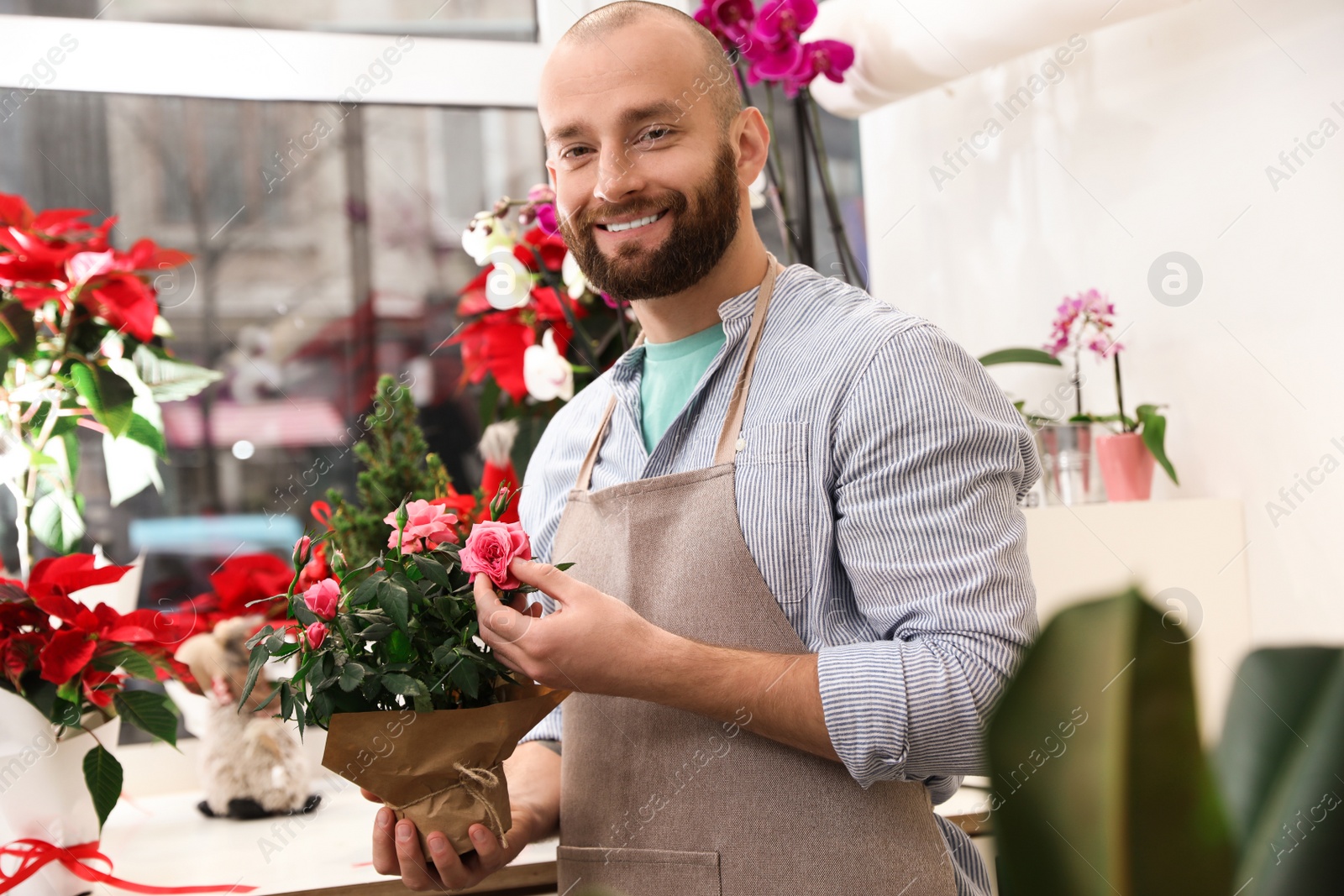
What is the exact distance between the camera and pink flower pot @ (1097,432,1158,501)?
1391mm

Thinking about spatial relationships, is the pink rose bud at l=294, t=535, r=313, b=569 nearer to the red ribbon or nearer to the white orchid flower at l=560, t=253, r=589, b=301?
the red ribbon

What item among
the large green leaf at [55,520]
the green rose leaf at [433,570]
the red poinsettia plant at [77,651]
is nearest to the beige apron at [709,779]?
the green rose leaf at [433,570]

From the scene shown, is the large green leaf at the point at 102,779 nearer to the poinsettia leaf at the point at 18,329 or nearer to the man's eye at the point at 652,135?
the poinsettia leaf at the point at 18,329

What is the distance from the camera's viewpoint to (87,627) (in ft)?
3.95

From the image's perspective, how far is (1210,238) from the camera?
131 centimetres

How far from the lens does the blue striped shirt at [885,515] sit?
88 centimetres

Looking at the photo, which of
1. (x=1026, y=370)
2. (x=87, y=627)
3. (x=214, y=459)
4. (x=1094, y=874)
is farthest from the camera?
(x=214, y=459)

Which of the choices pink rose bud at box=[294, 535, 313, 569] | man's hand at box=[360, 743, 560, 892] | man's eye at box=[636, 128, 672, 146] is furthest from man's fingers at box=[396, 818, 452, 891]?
man's eye at box=[636, 128, 672, 146]

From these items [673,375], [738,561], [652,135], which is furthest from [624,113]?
[738,561]

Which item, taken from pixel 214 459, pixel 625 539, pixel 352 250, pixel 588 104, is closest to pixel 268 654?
pixel 625 539

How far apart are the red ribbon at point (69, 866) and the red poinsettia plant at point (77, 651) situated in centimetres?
5

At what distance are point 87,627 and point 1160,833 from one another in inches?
50.1

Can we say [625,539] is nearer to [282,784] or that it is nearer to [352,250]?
[282,784]

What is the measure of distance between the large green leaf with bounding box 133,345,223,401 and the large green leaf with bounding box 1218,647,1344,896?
1.76m
